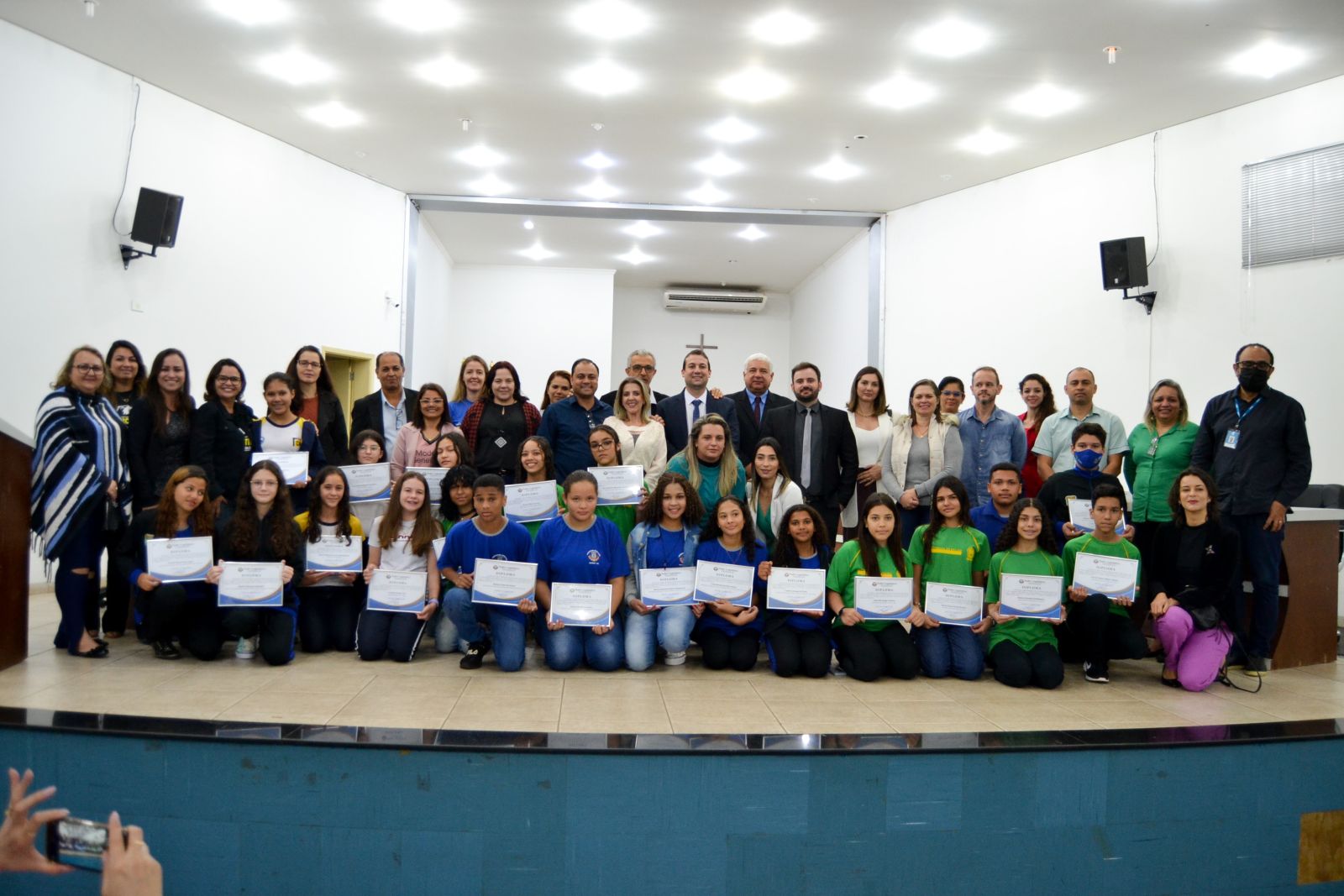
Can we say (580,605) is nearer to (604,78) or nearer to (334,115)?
(604,78)

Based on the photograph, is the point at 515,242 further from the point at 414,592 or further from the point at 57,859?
the point at 57,859

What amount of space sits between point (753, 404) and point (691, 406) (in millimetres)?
409

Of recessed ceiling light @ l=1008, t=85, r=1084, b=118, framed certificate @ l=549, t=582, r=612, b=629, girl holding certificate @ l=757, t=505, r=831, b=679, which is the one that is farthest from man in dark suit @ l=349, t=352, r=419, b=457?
recessed ceiling light @ l=1008, t=85, r=1084, b=118

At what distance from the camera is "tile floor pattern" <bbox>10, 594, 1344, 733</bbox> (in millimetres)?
3396

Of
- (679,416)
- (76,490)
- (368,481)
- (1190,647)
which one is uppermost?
(679,416)

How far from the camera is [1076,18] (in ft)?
20.5

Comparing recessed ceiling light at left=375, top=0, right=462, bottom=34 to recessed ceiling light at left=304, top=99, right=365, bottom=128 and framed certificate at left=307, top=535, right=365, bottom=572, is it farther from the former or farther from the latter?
framed certificate at left=307, top=535, right=365, bottom=572

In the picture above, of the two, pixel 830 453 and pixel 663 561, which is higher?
pixel 830 453

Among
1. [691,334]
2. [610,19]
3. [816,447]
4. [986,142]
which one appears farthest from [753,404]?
[691,334]

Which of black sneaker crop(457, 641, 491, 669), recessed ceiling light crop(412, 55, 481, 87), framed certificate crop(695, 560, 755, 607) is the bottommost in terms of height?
black sneaker crop(457, 641, 491, 669)

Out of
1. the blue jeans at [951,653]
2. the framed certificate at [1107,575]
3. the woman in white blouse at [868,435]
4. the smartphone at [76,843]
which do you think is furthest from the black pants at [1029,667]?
the smartphone at [76,843]

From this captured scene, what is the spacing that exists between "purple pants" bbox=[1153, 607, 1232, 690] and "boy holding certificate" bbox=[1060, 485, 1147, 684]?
13cm

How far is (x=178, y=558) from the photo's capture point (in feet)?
13.9

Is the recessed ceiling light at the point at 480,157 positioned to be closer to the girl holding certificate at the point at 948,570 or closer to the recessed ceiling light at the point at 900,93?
the recessed ceiling light at the point at 900,93
